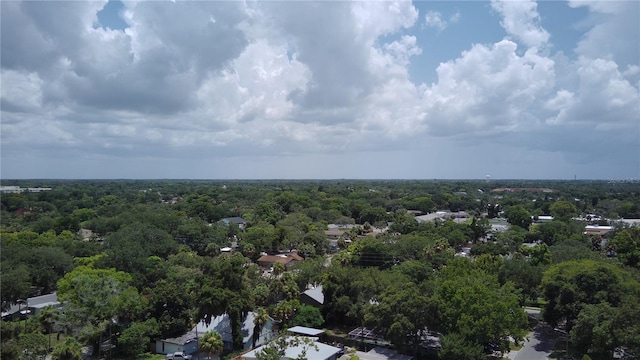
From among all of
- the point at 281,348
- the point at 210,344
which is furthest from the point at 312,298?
the point at 281,348

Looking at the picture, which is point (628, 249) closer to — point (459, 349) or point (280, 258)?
point (459, 349)

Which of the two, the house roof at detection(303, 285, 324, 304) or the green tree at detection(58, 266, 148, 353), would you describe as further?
the house roof at detection(303, 285, 324, 304)

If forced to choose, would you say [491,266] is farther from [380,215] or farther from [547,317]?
[380,215]

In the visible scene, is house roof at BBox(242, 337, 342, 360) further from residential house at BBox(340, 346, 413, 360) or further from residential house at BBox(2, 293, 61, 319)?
residential house at BBox(2, 293, 61, 319)

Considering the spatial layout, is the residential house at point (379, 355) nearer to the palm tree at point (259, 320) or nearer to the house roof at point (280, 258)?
the palm tree at point (259, 320)

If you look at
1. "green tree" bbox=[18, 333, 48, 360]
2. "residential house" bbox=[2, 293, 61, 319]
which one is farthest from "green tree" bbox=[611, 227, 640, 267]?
"residential house" bbox=[2, 293, 61, 319]

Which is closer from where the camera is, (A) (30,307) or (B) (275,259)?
(A) (30,307)

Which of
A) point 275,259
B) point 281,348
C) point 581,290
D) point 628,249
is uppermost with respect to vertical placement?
point 581,290

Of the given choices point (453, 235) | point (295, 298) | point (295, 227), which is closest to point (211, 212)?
point (295, 227)
